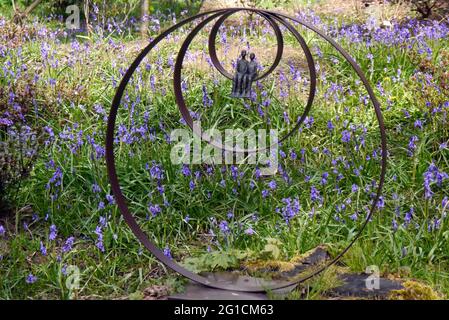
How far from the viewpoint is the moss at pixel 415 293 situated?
345 cm

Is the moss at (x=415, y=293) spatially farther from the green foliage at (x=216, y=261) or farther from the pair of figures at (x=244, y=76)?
the pair of figures at (x=244, y=76)

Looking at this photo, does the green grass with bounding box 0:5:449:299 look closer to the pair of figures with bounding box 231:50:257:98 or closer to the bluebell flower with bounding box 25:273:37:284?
the bluebell flower with bounding box 25:273:37:284

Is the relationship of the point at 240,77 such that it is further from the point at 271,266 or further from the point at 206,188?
the point at 206,188

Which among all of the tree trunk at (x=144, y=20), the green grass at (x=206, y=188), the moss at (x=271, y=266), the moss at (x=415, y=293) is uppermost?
the tree trunk at (x=144, y=20)

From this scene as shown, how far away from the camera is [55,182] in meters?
4.63

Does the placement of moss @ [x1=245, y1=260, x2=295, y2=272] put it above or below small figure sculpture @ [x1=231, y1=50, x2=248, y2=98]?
below

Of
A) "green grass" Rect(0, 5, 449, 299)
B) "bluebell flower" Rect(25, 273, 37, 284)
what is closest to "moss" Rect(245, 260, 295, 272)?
"green grass" Rect(0, 5, 449, 299)

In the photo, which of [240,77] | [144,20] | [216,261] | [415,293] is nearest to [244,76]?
[240,77]

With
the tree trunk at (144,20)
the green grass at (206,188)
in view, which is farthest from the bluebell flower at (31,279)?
the tree trunk at (144,20)

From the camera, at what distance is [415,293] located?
3453 mm

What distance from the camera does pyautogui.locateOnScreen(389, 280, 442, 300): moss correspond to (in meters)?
3.45
